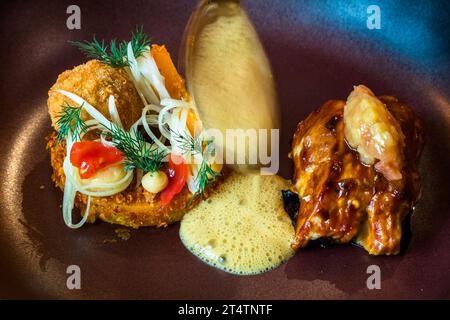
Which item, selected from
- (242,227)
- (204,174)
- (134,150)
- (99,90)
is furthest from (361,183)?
(99,90)

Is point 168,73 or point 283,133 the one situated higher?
point 168,73

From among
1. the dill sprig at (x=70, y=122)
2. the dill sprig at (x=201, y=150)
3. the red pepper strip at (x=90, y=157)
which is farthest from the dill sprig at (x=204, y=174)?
the dill sprig at (x=70, y=122)

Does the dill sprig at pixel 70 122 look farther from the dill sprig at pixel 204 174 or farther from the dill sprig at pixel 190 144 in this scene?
the dill sprig at pixel 204 174

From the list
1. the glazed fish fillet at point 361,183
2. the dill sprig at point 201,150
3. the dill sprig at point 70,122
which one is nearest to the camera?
the glazed fish fillet at point 361,183

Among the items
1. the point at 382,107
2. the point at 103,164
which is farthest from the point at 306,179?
the point at 103,164

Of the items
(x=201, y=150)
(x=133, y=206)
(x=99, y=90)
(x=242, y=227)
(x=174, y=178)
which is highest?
(x=99, y=90)

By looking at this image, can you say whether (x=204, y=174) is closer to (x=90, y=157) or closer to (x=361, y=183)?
(x=90, y=157)

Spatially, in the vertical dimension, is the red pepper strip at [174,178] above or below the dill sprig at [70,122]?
below
